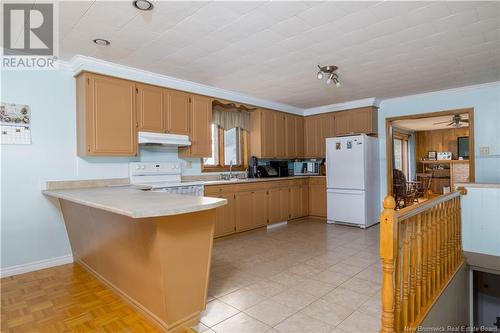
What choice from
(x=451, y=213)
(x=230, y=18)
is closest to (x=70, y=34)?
(x=230, y=18)

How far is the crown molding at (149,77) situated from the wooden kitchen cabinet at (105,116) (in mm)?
82

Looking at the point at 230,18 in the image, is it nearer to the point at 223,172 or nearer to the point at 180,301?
the point at 180,301

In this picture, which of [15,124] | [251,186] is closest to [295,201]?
[251,186]

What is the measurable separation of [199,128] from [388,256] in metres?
3.19

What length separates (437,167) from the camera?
33.8ft

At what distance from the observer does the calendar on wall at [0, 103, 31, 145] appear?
294 centimetres

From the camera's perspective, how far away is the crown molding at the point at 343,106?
207 inches

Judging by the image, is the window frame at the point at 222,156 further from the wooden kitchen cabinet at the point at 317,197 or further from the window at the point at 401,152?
the window at the point at 401,152

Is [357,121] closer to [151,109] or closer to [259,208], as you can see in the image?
[259,208]

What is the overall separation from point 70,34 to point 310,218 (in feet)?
16.1

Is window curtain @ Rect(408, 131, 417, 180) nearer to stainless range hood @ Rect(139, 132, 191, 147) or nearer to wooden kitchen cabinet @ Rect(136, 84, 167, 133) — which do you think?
stainless range hood @ Rect(139, 132, 191, 147)

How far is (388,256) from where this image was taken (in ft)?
5.58

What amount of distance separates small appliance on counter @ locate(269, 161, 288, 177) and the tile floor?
1.74 metres

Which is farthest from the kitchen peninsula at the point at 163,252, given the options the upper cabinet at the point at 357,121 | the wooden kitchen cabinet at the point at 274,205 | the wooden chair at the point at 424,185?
the wooden chair at the point at 424,185
